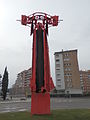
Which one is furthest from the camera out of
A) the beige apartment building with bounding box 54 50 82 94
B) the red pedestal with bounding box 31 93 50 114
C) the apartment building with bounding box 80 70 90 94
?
the apartment building with bounding box 80 70 90 94

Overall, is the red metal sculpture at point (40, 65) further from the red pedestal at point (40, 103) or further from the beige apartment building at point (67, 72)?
the beige apartment building at point (67, 72)

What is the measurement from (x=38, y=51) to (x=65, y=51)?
74686 mm

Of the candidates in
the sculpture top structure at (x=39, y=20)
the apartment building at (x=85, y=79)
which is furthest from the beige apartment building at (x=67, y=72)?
the sculpture top structure at (x=39, y=20)

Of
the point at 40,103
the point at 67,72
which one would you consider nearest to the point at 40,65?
the point at 40,103

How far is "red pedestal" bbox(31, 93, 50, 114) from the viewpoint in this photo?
545 inches

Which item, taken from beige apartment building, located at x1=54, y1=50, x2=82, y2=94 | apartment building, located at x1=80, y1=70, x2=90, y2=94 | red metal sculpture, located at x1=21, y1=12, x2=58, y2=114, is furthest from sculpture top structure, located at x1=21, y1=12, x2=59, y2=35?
apartment building, located at x1=80, y1=70, x2=90, y2=94

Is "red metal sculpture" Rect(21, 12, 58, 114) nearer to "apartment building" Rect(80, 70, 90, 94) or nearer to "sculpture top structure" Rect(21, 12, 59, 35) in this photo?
Result: "sculpture top structure" Rect(21, 12, 59, 35)

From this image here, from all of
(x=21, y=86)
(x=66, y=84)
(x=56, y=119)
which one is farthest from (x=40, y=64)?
(x=21, y=86)

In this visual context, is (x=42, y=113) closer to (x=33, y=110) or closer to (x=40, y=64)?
(x=33, y=110)

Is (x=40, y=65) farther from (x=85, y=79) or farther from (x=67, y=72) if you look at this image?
(x=85, y=79)

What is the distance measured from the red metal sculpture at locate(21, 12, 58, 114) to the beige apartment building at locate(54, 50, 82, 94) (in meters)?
68.6

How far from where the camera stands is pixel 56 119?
37.3 ft

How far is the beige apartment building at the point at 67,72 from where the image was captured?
272 feet

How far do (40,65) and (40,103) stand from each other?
3.08 metres
